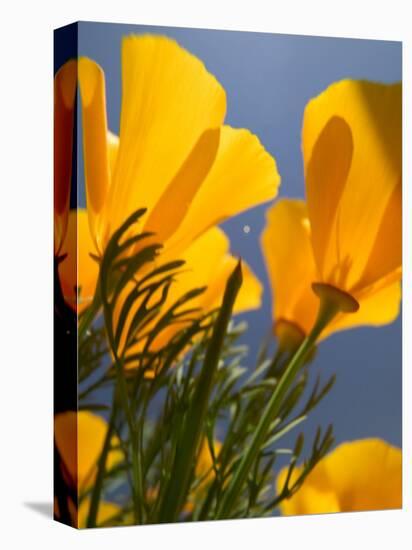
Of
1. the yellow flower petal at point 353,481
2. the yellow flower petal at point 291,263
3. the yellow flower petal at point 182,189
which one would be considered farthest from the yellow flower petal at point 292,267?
the yellow flower petal at point 353,481

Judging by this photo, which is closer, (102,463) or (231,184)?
(102,463)

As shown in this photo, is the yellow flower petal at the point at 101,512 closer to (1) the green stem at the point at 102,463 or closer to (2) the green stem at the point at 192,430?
(1) the green stem at the point at 102,463

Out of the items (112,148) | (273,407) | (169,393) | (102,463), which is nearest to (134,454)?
(102,463)

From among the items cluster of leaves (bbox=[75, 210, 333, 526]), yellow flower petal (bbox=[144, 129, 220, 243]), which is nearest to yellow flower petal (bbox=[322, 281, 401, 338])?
cluster of leaves (bbox=[75, 210, 333, 526])

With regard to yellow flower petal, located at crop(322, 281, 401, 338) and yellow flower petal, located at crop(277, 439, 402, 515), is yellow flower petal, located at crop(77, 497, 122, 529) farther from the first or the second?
yellow flower petal, located at crop(322, 281, 401, 338)

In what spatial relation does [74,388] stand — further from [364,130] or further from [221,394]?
[364,130]

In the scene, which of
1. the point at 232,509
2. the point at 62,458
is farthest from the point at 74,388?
the point at 232,509

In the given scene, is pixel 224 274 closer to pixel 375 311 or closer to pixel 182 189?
pixel 182 189
